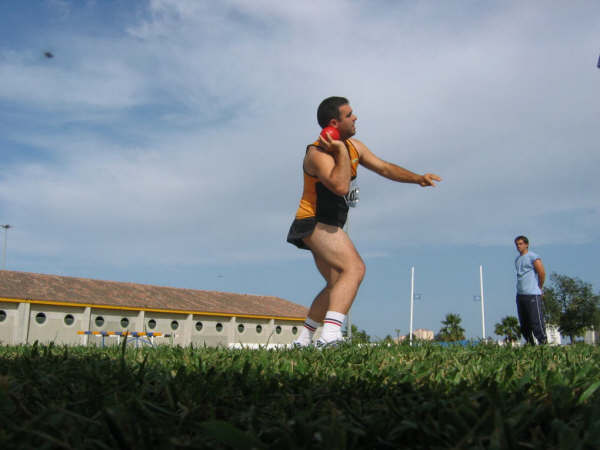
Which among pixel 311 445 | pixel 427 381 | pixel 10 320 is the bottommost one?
pixel 311 445

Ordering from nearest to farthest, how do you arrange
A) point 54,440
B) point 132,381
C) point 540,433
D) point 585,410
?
point 54,440 → point 540,433 → point 585,410 → point 132,381

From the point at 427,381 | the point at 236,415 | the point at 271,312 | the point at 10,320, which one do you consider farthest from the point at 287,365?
the point at 271,312

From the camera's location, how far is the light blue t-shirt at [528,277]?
8.51 m

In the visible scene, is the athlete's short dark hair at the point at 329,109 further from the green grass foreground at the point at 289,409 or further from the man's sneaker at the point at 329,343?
the green grass foreground at the point at 289,409

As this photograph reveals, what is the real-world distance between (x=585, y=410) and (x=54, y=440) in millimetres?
1349

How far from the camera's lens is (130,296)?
38.8 m

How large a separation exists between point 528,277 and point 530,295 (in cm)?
30

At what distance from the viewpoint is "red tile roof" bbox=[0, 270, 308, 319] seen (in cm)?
3503

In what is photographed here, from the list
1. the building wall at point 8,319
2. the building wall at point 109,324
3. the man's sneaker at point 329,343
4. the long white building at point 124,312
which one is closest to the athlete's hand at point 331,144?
the man's sneaker at point 329,343

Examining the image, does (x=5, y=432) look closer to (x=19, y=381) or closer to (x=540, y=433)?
(x=19, y=381)

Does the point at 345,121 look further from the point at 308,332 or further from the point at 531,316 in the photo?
the point at 531,316

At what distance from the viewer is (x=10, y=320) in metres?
33.4

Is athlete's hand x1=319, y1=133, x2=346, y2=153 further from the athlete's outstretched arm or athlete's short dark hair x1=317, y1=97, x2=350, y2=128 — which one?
the athlete's outstretched arm

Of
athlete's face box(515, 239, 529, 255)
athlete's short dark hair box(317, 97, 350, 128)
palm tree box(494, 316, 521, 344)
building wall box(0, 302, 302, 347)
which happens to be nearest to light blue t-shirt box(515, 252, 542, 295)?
athlete's face box(515, 239, 529, 255)
